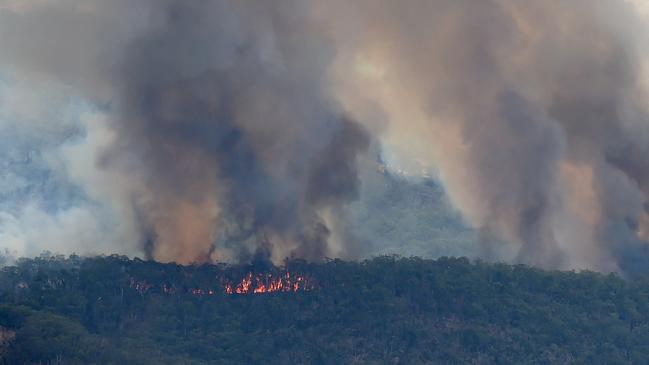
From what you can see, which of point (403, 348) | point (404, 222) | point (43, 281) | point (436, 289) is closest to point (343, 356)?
point (403, 348)

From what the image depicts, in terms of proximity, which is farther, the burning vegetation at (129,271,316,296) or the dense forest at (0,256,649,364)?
the burning vegetation at (129,271,316,296)

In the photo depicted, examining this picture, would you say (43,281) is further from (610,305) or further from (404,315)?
(610,305)

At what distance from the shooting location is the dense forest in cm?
12162

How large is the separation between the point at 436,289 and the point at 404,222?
44441 millimetres

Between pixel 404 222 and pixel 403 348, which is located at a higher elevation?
pixel 404 222

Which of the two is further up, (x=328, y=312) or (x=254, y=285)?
(x=254, y=285)

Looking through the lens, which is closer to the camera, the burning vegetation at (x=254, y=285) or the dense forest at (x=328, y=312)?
the dense forest at (x=328, y=312)

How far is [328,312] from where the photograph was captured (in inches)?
5020

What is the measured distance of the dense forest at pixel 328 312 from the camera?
122 meters

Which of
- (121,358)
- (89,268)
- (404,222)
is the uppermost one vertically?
(404,222)

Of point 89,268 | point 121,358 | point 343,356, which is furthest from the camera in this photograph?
point 89,268

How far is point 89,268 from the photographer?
13012 centimetres

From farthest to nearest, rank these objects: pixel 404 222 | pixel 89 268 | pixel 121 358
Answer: pixel 404 222 < pixel 89 268 < pixel 121 358

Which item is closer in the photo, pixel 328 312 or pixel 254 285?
pixel 328 312
